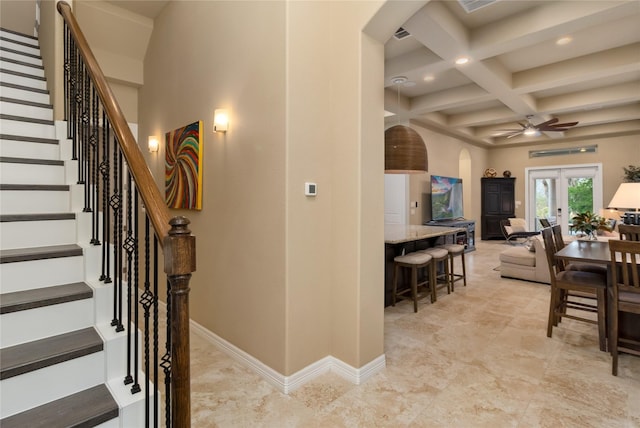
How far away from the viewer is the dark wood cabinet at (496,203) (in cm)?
984

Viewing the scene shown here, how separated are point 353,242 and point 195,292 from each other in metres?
1.86

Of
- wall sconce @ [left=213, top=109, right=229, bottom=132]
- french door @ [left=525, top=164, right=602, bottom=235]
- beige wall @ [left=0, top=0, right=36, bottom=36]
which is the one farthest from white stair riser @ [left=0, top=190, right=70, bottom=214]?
french door @ [left=525, top=164, right=602, bottom=235]

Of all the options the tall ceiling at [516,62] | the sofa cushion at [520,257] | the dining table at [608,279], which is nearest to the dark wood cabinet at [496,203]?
the tall ceiling at [516,62]

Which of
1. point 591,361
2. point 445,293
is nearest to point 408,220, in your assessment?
point 445,293

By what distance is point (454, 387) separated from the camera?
7.66ft

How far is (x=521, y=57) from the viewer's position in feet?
15.9

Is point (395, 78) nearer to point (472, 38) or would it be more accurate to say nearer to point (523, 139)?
point (472, 38)

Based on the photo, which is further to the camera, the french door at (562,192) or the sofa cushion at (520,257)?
the french door at (562,192)

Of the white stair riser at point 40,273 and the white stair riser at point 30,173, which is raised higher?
the white stair riser at point 30,173

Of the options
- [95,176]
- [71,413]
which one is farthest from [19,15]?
[71,413]

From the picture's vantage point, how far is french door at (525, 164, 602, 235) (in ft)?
29.8

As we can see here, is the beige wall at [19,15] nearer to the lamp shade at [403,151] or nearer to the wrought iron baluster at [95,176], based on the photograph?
the wrought iron baluster at [95,176]

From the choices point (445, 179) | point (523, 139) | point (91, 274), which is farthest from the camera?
point (523, 139)

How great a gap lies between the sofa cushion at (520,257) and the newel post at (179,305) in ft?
18.2
